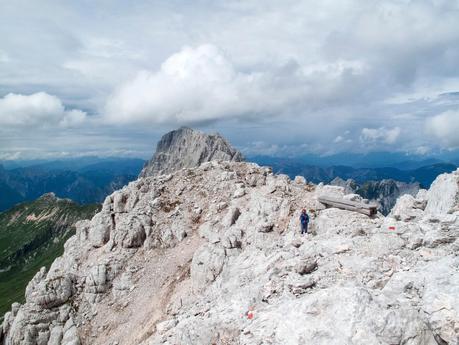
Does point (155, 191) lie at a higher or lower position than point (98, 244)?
higher

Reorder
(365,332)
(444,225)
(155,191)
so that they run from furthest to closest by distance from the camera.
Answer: (155,191)
(444,225)
(365,332)

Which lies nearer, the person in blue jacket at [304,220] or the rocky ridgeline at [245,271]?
the rocky ridgeline at [245,271]

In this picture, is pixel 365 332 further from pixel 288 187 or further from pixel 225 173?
pixel 225 173

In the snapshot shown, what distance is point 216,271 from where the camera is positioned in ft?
111

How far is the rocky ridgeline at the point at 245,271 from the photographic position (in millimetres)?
13930

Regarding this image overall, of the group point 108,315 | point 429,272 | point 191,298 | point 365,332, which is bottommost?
point 108,315

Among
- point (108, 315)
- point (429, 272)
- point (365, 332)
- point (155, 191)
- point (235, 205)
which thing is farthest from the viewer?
point (155, 191)

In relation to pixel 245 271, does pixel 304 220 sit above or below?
above

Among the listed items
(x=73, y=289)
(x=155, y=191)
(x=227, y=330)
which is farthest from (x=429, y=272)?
(x=155, y=191)

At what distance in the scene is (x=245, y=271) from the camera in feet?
78.1

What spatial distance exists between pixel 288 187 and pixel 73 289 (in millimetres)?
30394

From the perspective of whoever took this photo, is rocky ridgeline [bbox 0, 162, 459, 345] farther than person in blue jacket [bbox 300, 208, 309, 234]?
No

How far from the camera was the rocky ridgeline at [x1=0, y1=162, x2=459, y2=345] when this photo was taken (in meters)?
13.9

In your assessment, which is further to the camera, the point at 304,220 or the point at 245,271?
the point at 304,220
